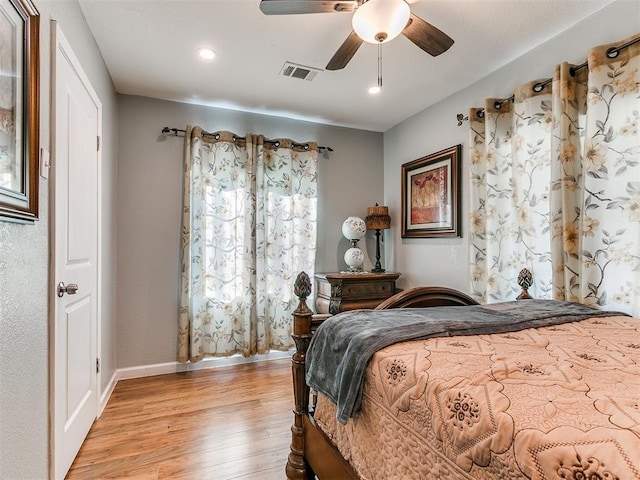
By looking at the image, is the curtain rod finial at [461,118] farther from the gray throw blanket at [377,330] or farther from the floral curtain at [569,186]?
the gray throw blanket at [377,330]

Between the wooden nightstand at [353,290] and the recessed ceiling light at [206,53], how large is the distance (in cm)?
206

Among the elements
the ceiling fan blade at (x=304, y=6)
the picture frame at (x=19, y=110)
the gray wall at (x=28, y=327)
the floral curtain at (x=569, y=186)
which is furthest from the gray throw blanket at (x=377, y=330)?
the ceiling fan blade at (x=304, y=6)

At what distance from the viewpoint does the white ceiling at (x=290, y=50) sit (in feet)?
6.31

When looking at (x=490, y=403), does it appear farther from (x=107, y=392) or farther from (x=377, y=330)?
(x=107, y=392)

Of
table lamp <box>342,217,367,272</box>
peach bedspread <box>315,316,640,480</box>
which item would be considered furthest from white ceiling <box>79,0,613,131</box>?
peach bedspread <box>315,316,640,480</box>

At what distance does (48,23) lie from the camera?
4.75 feet

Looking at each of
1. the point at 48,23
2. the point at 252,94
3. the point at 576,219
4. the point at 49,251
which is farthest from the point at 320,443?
the point at 252,94

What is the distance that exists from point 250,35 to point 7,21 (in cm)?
135

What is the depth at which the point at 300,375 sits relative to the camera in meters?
1.61

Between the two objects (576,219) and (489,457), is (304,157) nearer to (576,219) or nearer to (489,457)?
(576,219)

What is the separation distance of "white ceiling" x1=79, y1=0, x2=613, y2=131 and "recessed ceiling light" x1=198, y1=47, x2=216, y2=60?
0.13 ft

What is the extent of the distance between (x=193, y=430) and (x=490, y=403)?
2.06 m

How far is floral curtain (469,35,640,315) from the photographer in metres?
1.71

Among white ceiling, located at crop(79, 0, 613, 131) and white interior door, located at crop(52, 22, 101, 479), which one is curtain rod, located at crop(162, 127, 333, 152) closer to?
white ceiling, located at crop(79, 0, 613, 131)
